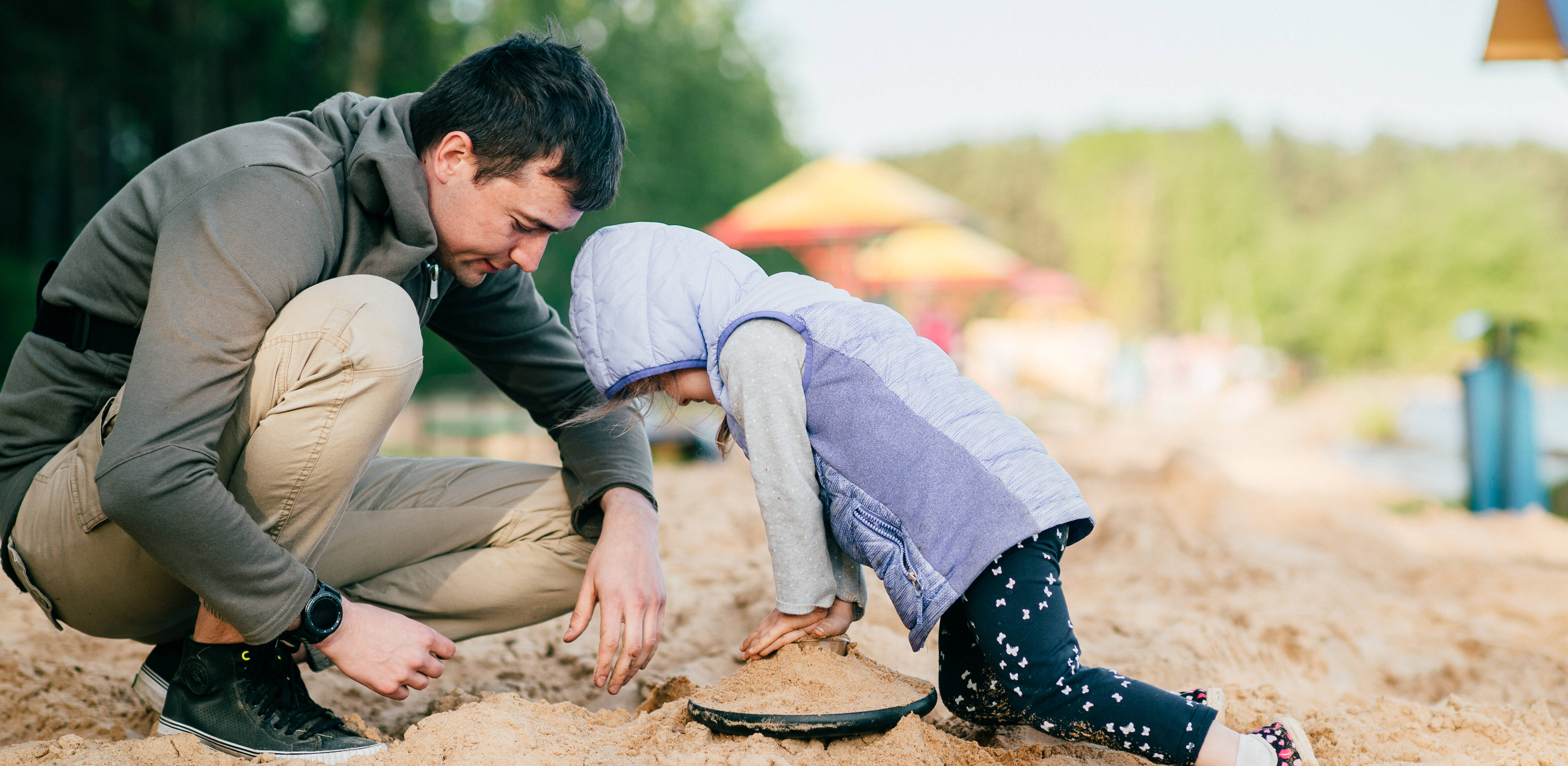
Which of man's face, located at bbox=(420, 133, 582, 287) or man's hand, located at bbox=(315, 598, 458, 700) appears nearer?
man's hand, located at bbox=(315, 598, 458, 700)

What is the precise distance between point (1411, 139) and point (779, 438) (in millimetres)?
71752

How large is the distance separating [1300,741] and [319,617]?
1.60 meters

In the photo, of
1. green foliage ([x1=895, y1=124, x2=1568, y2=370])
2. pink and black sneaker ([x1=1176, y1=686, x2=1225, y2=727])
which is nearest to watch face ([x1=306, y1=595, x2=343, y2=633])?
pink and black sneaker ([x1=1176, y1=686, x2=1225, y2=727])

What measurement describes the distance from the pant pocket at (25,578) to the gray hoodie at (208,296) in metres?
0.05

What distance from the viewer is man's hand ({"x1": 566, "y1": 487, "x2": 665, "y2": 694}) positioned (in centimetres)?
186

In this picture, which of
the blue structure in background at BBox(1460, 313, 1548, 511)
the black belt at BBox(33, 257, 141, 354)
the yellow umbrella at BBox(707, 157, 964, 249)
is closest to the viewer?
the black belt at BBox(33, 257, 141, 354)

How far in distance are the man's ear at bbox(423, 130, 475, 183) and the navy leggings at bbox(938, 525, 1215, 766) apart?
1138 mm

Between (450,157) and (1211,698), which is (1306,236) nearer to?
(1211,698)

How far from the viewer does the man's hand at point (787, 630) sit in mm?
1828

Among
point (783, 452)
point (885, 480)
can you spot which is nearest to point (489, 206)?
point (783, 452)

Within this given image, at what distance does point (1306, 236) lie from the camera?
92.2 ft

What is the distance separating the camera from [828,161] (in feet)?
32.7

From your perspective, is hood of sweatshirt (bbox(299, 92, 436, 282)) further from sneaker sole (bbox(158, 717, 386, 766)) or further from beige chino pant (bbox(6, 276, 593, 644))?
sneaker sole (bbox(158, 717, 386, 766))

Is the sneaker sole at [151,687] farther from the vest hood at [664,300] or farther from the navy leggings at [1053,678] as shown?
the navy leggings at [1053,678]
